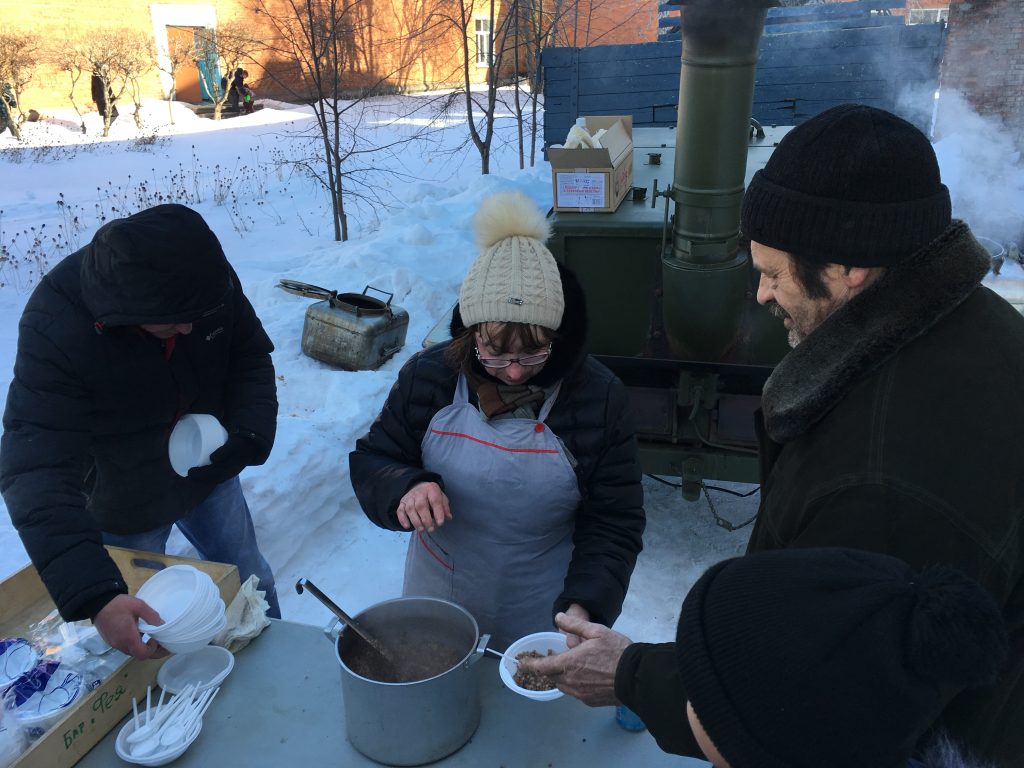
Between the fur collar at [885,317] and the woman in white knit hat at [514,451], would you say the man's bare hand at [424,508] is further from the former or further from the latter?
the fur collar at [885,317]

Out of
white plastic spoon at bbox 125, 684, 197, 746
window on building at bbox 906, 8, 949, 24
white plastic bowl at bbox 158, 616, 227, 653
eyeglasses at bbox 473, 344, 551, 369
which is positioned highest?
window on building at bbox 906, 8, 949, 24

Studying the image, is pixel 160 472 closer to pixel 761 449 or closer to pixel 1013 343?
pixel 761 449

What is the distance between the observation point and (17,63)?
16844mm

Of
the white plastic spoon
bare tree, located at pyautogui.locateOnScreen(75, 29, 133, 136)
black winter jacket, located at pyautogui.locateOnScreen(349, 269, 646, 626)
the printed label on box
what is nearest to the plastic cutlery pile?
the white plastic spoon

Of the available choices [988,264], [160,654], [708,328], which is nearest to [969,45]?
[708,328]

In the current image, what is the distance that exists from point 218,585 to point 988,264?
1.90m

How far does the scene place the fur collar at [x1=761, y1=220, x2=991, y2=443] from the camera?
121 centimetres

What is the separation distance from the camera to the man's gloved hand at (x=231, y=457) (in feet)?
8.57

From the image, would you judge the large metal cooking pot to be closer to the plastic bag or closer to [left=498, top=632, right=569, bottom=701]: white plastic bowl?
[left=498, top=632, right=569, bottom=701]: white plastic bowl

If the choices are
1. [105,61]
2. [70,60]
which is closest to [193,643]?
[105,61]

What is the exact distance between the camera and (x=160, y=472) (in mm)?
2561

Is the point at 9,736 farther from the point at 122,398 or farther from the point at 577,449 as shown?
the point at 577,449

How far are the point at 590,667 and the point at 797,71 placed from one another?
33.9ft

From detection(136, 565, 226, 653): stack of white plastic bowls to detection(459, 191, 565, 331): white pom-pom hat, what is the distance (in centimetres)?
94
